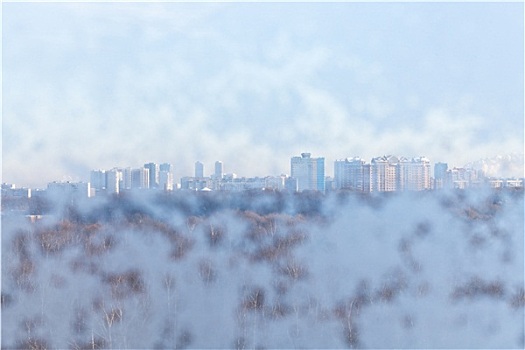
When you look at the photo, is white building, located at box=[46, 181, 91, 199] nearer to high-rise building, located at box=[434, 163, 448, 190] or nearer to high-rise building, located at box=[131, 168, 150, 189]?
high-rise building, located at box=[131, 168, 150, 189]

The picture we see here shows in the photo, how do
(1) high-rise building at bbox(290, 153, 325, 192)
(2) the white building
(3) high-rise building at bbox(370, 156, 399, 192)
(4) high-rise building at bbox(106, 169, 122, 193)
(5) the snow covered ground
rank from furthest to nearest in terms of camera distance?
(3) high-rise building at bbox(370, 156, 399, 192), (1) high-rise building at bbox(290, 153, 325, 192), (4) high-rise building at bbox(106, 169, 122, 193), (2) the white building, (5) the snow covered ground

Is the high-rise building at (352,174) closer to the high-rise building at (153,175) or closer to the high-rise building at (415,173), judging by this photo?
the high-rise building at (415,173)

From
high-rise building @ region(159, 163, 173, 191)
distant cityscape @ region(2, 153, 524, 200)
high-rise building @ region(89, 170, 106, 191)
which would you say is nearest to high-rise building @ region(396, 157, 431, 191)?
distant cityscape @ region(2, 153, 524, 200)

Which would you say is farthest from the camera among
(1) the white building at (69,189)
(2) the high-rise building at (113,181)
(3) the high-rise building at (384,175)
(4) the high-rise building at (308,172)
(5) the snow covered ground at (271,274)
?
(3) the high-rise building at (384,175)

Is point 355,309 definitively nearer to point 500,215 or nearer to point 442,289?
point 442,289

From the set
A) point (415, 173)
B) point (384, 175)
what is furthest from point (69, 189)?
point (415, 173)

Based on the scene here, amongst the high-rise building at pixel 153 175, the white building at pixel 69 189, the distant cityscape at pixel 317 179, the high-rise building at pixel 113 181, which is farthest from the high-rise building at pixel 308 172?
the white building at pixel 69 189

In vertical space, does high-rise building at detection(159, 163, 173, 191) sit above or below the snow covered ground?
above
